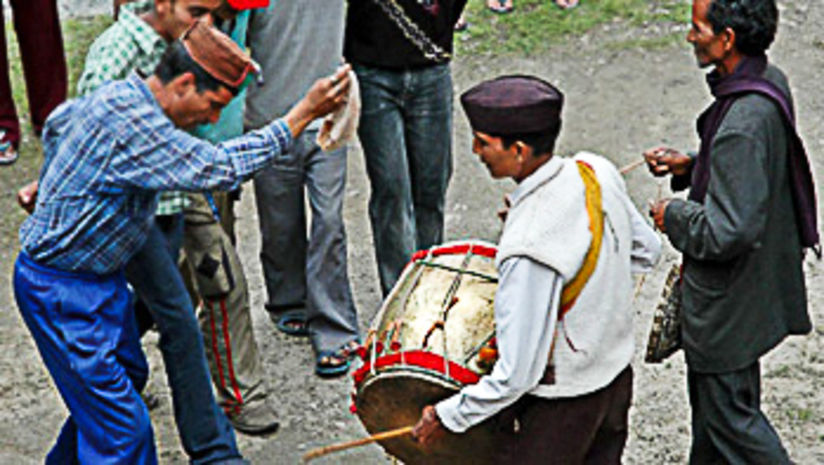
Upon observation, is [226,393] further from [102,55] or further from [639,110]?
[639,110]

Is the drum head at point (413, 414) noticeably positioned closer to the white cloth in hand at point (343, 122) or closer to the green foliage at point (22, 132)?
the white cloth in hand at point (343, 122)

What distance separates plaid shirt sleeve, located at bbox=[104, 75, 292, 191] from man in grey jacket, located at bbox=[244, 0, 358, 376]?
1.29 m

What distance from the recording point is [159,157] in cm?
413

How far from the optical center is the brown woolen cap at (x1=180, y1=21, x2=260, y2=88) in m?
4.25

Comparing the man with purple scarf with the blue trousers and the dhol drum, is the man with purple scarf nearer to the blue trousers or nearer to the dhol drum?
the dhol drum

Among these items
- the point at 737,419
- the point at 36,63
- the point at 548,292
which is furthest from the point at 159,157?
the point at 36,63

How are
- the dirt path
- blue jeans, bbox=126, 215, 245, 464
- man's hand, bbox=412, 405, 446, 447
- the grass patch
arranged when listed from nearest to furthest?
man's hand, bbox=412, 405, 446, 447, blue jeans, bbox=126, 215, 245, 464, the dirt path, the grass patch

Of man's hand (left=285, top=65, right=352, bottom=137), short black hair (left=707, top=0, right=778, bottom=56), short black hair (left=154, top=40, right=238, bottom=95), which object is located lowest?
man's hand (left=285, top=65, right=352, bottom=137)

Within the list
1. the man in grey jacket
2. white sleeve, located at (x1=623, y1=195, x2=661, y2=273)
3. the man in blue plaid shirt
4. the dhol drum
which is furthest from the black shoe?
white sleeve, located at (x1=623, y1=195, x2=661, y2=273)

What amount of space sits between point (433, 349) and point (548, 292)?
1.73 feet

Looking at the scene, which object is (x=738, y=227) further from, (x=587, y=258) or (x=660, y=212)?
(x=587, y=258)

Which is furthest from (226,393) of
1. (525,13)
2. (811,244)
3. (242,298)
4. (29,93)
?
(525,13)

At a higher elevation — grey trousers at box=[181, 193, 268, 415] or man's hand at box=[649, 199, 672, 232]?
man's hand at box=[649, 199, 672, 232]

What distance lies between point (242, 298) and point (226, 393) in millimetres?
397
